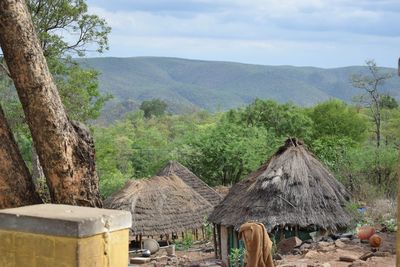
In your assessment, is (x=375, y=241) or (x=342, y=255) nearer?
(x=342, y=255)

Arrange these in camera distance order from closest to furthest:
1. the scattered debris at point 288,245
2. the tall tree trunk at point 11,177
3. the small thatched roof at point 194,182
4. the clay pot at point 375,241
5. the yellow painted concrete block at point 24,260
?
the yellow painted concrete block at point 24,260 → the tall tree trunk at point 11,177 → the clay pot at point 375,241 → the scattered debris at point 288,245 → the small thatched roof at point 194,182

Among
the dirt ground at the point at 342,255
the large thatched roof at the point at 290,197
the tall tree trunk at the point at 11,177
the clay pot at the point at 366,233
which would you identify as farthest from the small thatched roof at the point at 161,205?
the tall tree trunk at the point at 11,177

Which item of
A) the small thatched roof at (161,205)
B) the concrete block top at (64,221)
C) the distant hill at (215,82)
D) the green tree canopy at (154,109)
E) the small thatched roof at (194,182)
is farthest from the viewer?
the distant hill at (215,82)

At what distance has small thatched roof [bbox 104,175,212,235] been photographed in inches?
787

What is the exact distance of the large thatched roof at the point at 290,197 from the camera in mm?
14203

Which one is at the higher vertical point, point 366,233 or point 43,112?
point 43,112

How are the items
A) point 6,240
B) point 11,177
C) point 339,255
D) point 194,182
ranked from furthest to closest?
1. point 194,182
2. point 339,255
3. point 11,177
4. point 6,240

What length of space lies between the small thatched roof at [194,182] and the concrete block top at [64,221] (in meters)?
18.6

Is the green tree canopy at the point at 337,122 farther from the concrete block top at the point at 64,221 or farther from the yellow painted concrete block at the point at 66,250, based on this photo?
the yellow painted concrete block at the point at 66,250

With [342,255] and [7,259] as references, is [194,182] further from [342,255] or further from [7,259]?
[7,259]

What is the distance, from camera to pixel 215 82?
157875mm

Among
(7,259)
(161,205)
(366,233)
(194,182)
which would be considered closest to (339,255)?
(366,233)

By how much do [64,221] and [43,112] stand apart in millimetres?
1819

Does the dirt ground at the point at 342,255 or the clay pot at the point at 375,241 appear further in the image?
the clay pot at the point at 375,241
